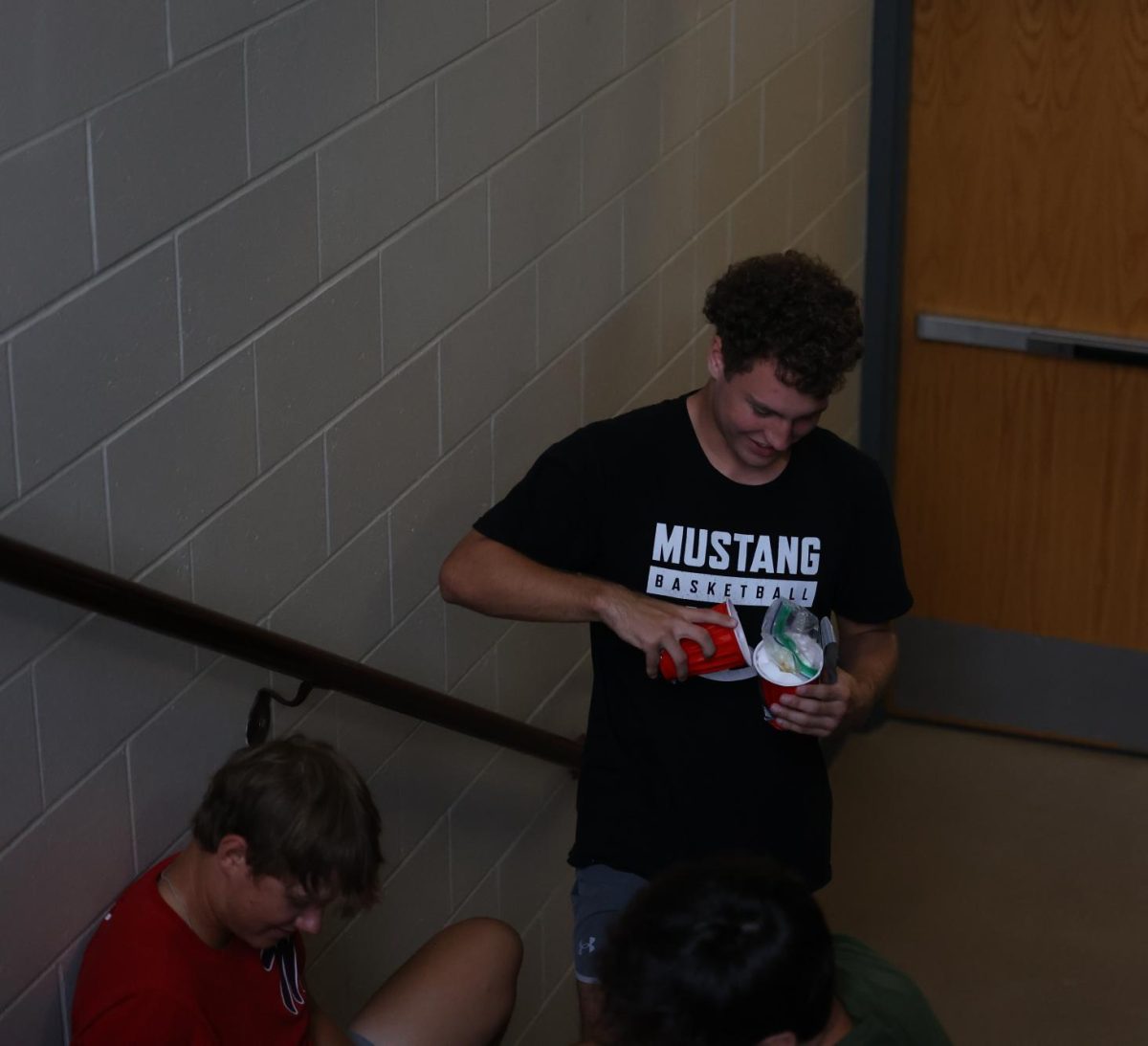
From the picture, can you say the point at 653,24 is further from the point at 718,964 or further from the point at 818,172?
the point at 718,964

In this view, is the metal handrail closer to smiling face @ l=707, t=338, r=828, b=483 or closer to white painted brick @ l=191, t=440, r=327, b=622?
white painted brick @ l=191, t=440, r=327, b=622

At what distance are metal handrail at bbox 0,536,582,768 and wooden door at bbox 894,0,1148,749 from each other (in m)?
1.98

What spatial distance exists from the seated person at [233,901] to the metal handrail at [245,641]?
122mm

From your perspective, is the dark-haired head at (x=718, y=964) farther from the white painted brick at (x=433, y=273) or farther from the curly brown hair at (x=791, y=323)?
the white painted brick at (x=433, y=273)

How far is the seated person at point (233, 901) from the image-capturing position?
82.0 inches

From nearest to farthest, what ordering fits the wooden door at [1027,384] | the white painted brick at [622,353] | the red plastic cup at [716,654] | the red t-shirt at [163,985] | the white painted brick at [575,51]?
the red t-shirt at [163,985] → the red plastic cup at [716,654] → the white painted brick at [575,51] → the white painted brick at [622,353] → the wooden door at [1027,384]

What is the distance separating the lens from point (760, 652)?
2312mm

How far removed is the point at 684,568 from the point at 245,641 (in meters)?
0.65

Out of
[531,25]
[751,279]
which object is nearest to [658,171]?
[531,25]

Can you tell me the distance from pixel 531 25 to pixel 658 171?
0.56 metres

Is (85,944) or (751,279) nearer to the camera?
(85,944)

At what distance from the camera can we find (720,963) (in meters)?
1.67

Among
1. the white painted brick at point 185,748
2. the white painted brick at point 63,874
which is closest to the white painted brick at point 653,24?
the white painted brick at point 185,748

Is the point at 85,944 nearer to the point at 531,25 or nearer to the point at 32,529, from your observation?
the point at 32,529
